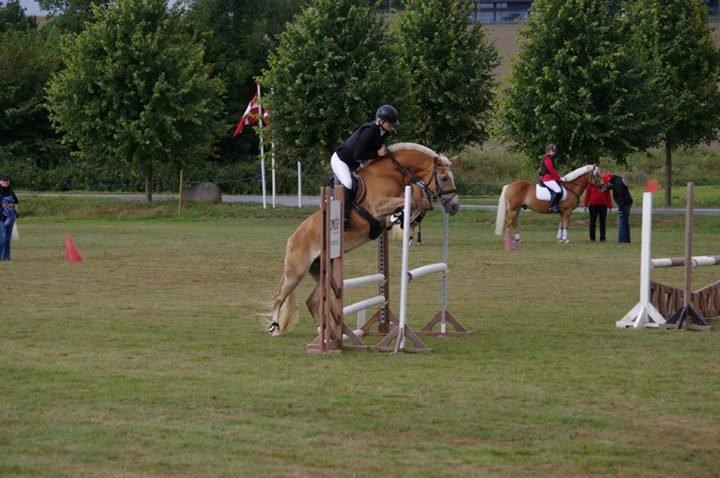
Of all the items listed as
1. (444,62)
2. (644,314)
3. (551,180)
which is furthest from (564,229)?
(444,62)

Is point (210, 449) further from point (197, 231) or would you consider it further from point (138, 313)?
point (197, 231)

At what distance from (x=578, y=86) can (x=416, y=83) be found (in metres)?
8.91

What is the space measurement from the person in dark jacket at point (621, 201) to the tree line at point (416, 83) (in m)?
6.23

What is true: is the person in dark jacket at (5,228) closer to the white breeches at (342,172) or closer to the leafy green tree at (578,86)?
the white breeches at (342,172)

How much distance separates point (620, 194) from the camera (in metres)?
32.7

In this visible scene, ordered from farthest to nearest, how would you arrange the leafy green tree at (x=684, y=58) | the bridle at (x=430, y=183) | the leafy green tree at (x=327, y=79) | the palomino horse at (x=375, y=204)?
1. the leafy green tree at (x=684, y=58)
2. the leafy green tree at (x=327, y=79)
3. the bridle at (x=430, y=183)
4. the palomino horse at (x=375, y=204)

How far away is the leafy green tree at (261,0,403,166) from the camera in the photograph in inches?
1629

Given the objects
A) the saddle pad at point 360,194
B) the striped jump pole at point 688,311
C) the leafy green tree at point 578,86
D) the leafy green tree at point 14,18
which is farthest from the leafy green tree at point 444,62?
the leafy green tree at point 14,18

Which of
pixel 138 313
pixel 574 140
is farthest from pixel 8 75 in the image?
pixel 138 313

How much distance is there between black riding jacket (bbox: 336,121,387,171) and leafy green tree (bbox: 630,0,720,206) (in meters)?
31.7

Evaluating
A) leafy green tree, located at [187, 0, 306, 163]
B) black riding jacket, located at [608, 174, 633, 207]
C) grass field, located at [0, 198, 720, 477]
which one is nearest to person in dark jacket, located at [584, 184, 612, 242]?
black riding jacket, located at [608, 174, 633, 207]

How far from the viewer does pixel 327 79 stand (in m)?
41.3

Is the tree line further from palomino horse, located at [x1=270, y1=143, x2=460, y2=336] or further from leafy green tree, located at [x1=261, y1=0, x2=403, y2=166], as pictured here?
palomino horse, located at [x1=270, y1=143, x2=460, y2=336]

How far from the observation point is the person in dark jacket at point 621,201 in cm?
3200
